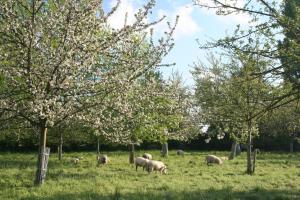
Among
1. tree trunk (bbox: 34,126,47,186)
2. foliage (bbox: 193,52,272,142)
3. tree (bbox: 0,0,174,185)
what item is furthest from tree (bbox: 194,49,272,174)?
tree trunk (bbox: 34,126,47,186)

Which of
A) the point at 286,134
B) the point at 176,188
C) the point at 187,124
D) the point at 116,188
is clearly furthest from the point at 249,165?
the point at 286,134

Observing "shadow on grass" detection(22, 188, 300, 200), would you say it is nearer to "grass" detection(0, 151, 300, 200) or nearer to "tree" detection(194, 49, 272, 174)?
"grass" detection(0, 151, 300, 200)

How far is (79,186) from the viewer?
1532 cm

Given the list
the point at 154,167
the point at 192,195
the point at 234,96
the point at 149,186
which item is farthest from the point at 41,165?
the point at 234,96

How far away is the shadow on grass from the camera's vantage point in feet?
43.6

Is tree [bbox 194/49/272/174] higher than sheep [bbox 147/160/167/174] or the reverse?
higher

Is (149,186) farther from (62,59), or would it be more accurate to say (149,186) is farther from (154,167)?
(62,59)

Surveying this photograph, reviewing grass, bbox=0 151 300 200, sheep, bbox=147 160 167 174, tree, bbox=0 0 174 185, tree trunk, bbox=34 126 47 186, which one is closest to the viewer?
tree, bbox=0 0 174 185

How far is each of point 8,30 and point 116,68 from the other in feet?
11.9

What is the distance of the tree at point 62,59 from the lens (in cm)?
1272

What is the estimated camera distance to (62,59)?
1262 cm

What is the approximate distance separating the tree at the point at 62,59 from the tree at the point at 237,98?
322 centimetres

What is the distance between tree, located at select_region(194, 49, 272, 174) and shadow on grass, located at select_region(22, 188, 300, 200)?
6.83 feet

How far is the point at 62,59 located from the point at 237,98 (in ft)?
43.3
